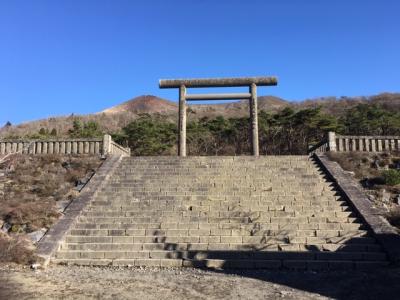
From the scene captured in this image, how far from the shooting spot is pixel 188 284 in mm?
6160

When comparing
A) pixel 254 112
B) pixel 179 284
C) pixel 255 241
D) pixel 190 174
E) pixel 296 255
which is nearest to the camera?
pixel 179 284

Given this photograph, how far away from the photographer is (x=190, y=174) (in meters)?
12.2

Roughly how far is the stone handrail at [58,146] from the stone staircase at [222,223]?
5.79ft

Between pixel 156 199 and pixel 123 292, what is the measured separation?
4719 mm

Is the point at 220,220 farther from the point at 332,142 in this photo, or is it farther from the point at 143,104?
the point at 143,104

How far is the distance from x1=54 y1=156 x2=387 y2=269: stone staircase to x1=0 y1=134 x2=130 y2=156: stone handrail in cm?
176

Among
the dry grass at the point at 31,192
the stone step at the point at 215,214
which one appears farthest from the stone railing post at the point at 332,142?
the dry grass at the point at 31,192

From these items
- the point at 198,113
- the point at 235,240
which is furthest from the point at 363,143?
the point at 198,113

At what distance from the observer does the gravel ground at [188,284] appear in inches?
218

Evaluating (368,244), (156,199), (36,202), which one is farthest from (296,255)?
(36,202)

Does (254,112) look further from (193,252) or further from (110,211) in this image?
(193,252)

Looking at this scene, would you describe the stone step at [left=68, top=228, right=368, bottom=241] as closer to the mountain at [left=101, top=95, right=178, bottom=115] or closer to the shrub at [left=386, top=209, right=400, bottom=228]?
the shrub at [left=386, top=209, right=400, bottom=228]

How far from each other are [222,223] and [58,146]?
7.52 metres

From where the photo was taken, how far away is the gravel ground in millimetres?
5547
